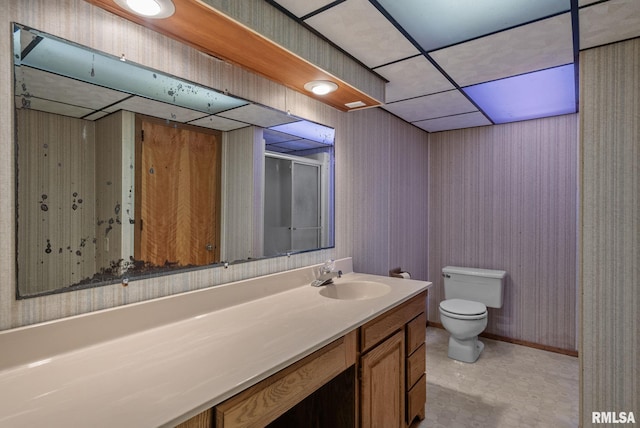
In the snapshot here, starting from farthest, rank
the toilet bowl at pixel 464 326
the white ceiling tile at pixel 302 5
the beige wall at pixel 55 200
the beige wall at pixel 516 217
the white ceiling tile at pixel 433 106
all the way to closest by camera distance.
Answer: the beige wall at pixel 516 217 < the toilet bowl at pixel 464 326 < the white ceiling tile at pixel 433 106 < the white ceiling tile at pixel 302 5 < the beige wall at pixel 55 200

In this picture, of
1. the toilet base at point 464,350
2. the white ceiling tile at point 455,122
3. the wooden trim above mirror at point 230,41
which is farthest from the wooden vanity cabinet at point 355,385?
the white ceiling tile at point 455,122

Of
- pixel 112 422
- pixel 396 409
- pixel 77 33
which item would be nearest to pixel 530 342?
pixel 396 409

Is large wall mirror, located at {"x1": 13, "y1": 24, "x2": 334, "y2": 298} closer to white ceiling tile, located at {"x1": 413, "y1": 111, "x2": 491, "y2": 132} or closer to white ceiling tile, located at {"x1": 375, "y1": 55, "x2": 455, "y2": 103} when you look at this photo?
white ceiling tile, located at {"x1": 375, "y1": 55, "x2": 455, "y2": 103}

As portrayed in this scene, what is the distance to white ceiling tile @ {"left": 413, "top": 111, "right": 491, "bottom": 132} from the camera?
3006 mm

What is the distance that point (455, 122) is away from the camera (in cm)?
321

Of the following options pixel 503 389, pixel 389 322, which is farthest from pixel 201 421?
pixel 503 389

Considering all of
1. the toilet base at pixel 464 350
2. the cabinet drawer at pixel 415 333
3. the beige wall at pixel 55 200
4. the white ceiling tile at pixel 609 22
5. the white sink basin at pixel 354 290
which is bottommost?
the toilet base at pixel 464 350

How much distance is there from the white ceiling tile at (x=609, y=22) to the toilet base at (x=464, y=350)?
2266 mm

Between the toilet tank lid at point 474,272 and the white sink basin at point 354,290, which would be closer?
the white sink basin at point 354,290

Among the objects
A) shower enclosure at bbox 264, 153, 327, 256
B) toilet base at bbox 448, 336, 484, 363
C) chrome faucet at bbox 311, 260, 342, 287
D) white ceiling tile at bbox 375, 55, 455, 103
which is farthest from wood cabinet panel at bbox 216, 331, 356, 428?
toilet base at bbox 448, 336, 484, 363

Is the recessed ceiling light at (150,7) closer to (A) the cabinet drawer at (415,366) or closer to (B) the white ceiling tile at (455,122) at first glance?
(A) the cabinet drawer at (415,366)

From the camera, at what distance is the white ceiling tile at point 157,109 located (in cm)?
124

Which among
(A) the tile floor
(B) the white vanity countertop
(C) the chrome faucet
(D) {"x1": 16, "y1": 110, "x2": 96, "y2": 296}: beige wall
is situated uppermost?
(D) {"x1": 16, "y1": 110, "x2": 96, "y2": 296}: beige wall

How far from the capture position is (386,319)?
5.22 feet
